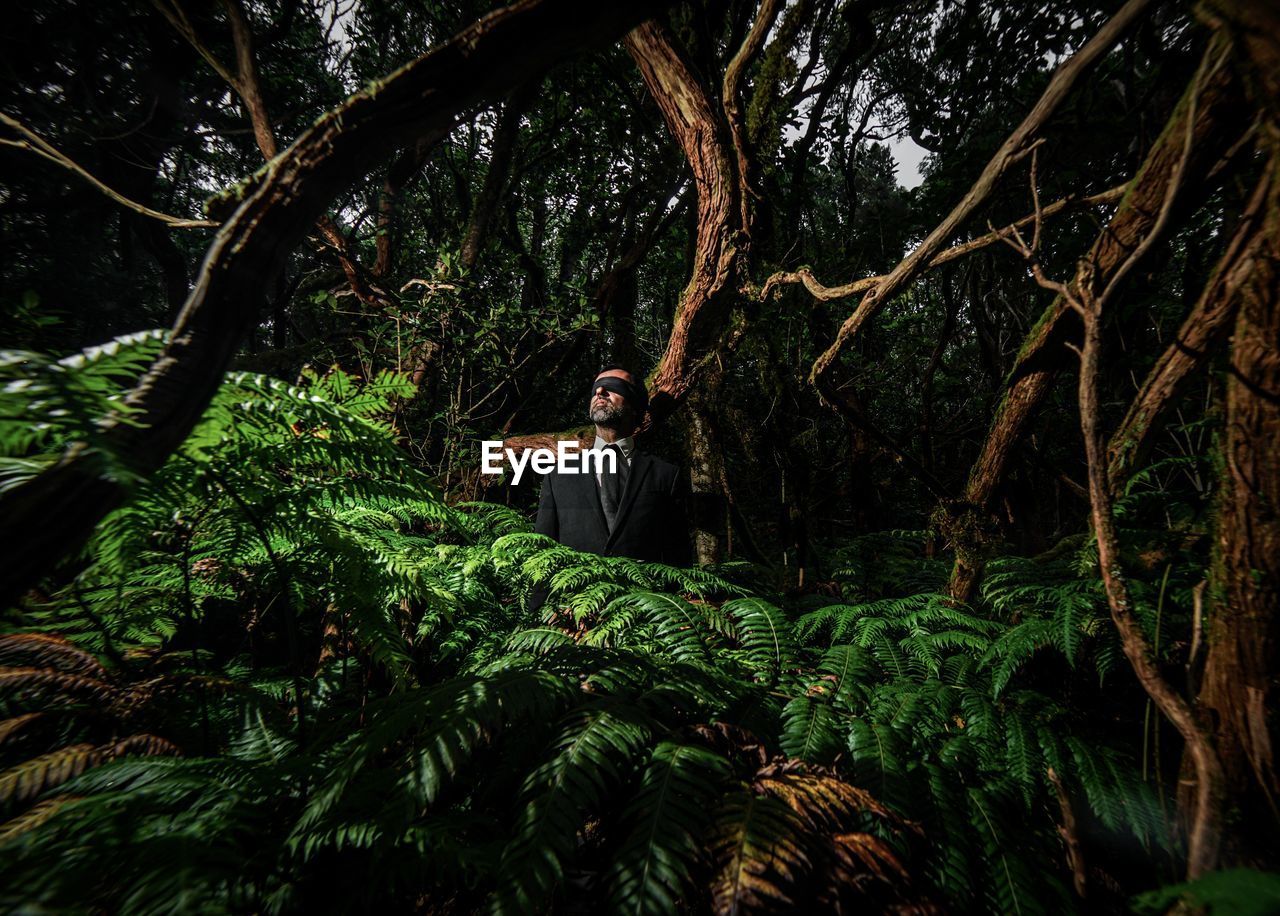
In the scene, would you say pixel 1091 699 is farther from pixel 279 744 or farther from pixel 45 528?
pixel 45 528

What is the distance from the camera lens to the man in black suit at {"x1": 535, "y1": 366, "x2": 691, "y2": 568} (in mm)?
3105

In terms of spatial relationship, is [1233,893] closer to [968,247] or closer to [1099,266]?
[1099,266]

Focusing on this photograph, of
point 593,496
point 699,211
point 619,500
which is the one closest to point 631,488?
point 619,500

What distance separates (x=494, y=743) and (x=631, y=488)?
6.89ft

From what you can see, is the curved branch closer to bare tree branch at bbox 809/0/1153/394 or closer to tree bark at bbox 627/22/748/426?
bare tree branch at bbox 809/0/1153/394

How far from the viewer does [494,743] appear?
1136 millimetres

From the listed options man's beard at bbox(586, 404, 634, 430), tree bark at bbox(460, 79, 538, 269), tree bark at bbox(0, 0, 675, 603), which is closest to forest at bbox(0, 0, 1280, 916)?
tree bark at bbox(0, 0, 675, 603)

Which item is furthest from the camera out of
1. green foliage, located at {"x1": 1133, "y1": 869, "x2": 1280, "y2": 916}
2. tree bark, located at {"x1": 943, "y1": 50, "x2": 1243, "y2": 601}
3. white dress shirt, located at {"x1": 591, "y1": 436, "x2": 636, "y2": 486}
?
white dress shirt, located at {"x1": 591, "y1": 436, "x2": 636, "y2": 486}

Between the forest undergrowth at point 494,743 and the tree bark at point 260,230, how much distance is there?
70 mm

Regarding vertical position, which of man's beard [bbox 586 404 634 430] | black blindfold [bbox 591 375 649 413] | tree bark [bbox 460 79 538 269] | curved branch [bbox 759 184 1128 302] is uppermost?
tree bark [bbox 460 79 538 269]

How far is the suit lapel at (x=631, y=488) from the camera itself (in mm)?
3068

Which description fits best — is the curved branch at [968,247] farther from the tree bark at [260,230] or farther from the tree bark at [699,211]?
the tree bark at [260,230]

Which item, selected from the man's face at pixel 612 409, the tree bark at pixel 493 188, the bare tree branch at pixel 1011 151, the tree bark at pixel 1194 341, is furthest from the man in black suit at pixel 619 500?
the tree bark at pixel 493 188

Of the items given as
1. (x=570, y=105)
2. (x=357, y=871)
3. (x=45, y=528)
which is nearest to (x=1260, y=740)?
(x=357, y=871)
